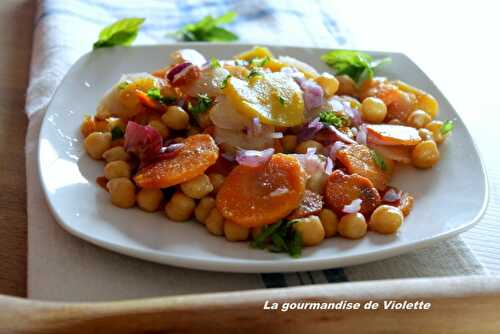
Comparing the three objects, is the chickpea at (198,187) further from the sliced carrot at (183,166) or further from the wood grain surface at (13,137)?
the wood grain surface at (13,137)

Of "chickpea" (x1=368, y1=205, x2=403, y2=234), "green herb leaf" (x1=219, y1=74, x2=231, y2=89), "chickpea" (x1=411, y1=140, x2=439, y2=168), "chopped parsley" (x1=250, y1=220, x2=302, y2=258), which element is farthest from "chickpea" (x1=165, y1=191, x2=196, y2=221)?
"chickpea" (x1=411, y1=140, x2=439, y2=168)

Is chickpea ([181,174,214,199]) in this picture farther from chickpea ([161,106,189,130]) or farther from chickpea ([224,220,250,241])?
chickpea ([161,106,189,130])

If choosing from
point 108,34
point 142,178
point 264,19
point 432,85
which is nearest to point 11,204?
point 142,178

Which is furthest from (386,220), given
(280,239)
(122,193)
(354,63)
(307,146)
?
(354,63)

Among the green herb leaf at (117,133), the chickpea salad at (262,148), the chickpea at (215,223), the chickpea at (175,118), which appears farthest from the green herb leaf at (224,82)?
the chickpea at (215,223)

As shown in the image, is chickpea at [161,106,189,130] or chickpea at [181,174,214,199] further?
chickpea at [161,106,189,130]
